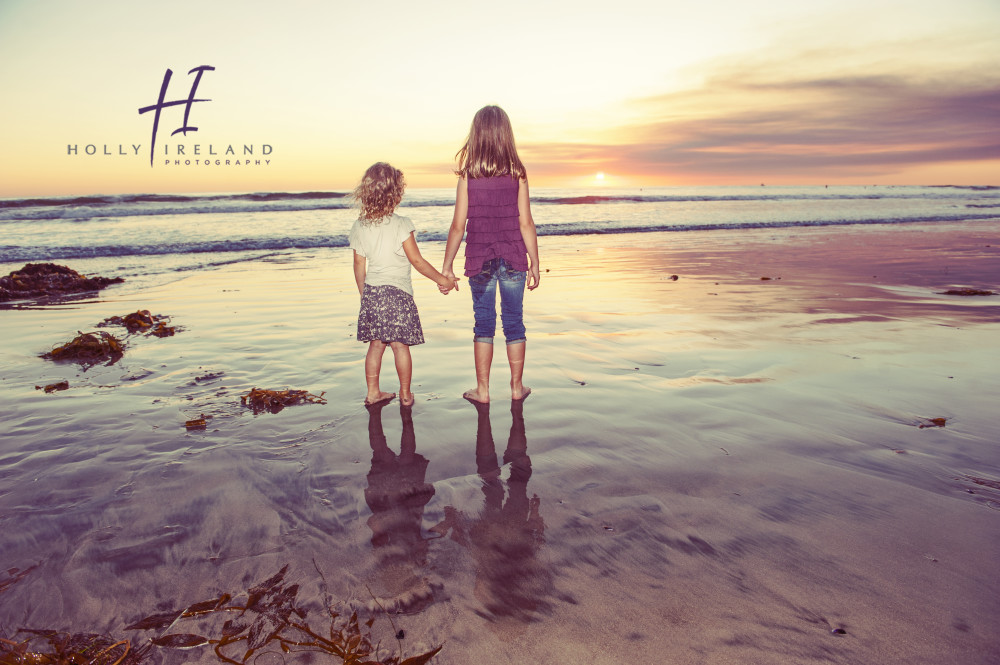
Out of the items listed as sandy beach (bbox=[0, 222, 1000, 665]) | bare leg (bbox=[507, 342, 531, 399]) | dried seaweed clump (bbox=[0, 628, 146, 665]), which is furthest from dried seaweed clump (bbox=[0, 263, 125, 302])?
dried seaweed clump (bbox=[0, 628, 146, 665])

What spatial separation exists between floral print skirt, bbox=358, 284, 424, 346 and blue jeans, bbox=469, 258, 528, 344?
1.73 feet

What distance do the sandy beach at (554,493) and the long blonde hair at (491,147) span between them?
1.81 meters

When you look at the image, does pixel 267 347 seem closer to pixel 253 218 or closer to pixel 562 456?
pixel 562 456

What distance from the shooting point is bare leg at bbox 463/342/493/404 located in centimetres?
443

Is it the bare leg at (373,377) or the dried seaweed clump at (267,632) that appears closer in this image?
the dried seaweed clump at (267,632)

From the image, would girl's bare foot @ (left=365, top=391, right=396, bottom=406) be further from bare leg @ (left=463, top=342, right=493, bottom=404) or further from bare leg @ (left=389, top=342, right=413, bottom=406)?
bare leg @ (left=463, top=342, right=493, bottom=404)

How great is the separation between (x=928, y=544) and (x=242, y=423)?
4079 mm

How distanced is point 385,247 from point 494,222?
94 centimetres

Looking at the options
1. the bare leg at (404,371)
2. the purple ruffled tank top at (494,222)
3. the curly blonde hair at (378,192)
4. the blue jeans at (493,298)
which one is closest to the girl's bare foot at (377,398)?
the bare leg at (404,371)

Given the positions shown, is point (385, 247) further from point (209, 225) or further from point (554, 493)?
point (209, 225)

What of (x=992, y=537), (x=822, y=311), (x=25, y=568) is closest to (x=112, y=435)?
(x=25, y=568)

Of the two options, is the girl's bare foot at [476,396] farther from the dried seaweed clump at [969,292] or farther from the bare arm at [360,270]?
the dried seaweed clump at [969,292]

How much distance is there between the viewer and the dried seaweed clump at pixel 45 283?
9.04 m

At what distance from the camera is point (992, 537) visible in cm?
245
